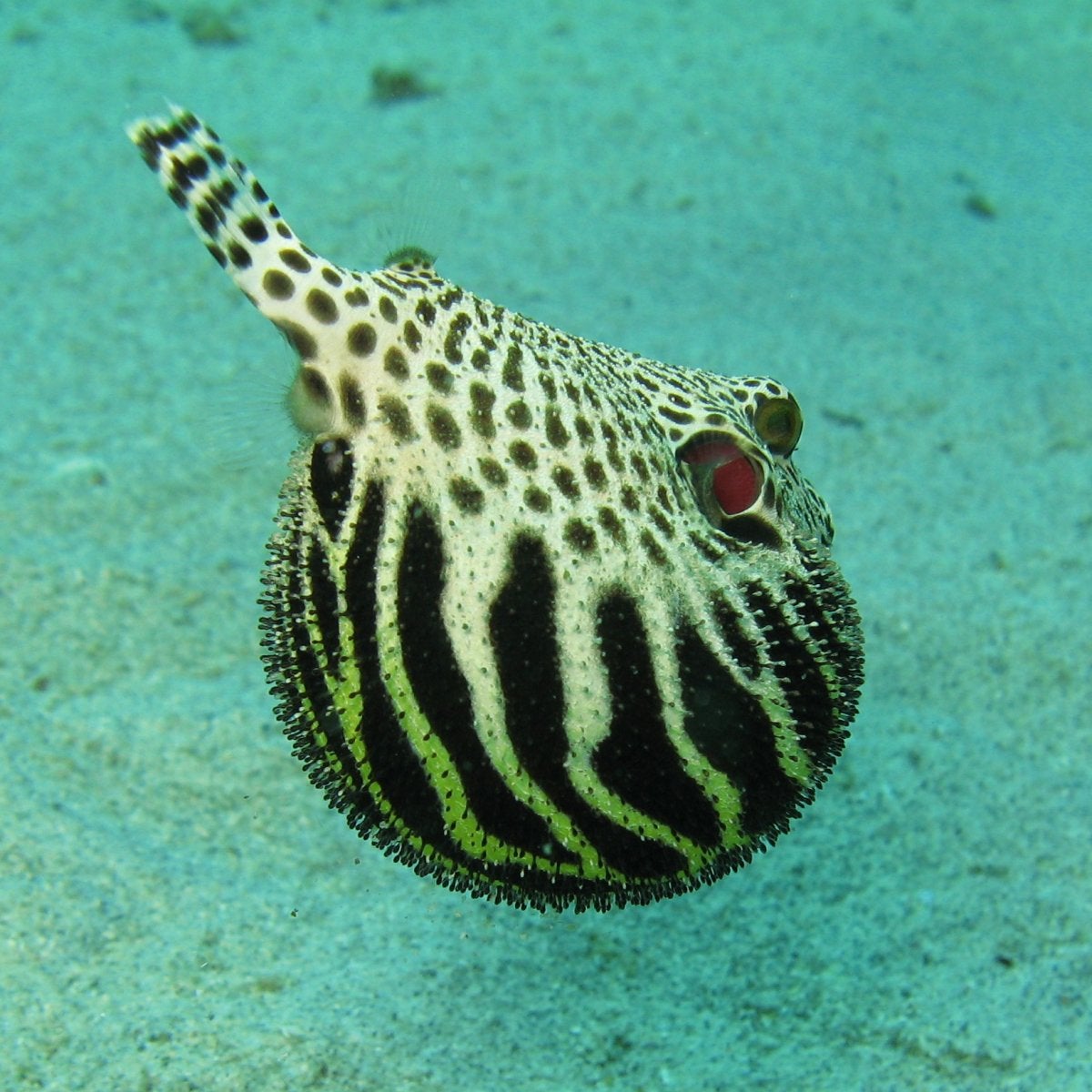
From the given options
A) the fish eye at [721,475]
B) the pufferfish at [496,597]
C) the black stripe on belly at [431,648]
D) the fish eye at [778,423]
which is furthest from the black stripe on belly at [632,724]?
the fish eye at [778,423]

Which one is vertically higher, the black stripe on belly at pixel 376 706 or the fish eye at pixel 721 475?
the fish eye at pixel 721 475

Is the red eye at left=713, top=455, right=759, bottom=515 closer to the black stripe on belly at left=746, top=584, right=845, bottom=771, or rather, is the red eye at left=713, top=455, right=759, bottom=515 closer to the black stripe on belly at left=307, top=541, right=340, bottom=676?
the black stripe on belly at left=746, top=584, right=845, bottom=771

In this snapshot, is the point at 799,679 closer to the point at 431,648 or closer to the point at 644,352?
the point at 431,648

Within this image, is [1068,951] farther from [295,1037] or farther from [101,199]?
[101,199]

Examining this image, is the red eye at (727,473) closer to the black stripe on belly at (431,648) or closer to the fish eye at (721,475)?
the fish eye at (721,475)

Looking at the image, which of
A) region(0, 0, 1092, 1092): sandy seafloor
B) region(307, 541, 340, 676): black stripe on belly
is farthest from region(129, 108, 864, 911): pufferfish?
region(0, 0, 1092, 1092): sandy seafloor
